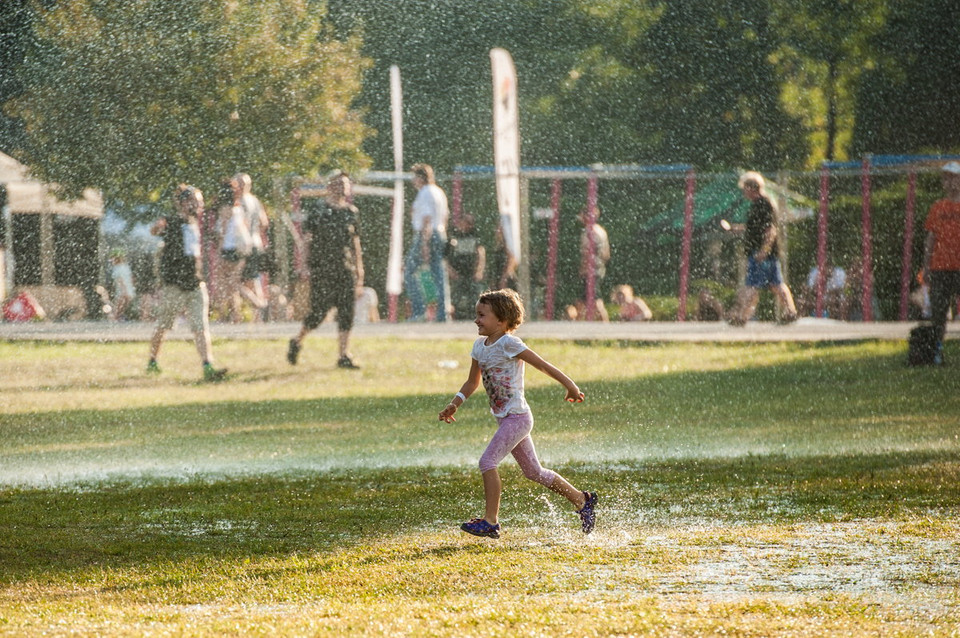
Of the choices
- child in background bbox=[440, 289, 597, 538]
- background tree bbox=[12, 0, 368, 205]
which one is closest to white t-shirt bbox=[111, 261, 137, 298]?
background tree bbox=[12, 0, 368, 205]

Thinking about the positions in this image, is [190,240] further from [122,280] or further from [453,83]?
[453,83]

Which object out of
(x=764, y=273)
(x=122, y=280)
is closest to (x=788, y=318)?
(x=764, y=273)

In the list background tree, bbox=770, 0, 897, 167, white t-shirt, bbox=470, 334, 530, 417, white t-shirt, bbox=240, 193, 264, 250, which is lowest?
white t-shirt, bbox=470, 334, 530, 417

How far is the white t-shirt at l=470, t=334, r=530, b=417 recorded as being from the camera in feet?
18.1

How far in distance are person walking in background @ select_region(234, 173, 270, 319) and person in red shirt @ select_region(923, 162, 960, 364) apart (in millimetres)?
4671

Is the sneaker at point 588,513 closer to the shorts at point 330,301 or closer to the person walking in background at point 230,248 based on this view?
the shorts at point 330,301

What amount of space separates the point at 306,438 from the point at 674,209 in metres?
3.15

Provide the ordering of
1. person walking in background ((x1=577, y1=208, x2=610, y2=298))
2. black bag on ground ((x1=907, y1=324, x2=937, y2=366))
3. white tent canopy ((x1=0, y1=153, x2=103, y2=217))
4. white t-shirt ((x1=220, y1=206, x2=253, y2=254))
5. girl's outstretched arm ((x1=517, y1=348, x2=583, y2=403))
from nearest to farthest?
girl's outstretched arm ((x1=517, y1=348, x2=583, y2=403)) < white tent canopy ((x1=0, y1=153, x2=103, y2=217)) < white t-shirt ((x1=220, y1=206, x2=253, y2=254)) < black bag on ground ((x1=907, y1=324, x2=937, y2=366)) < person walking in background ((x1=577, y1=208, x2=610, y2=298))

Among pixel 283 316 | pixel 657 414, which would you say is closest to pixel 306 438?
pixel 283 316

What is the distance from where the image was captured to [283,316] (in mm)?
10375

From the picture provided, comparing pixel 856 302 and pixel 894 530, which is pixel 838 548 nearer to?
pixel 894 530

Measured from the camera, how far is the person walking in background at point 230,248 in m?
10.1

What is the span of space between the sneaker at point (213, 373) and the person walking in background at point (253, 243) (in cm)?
52

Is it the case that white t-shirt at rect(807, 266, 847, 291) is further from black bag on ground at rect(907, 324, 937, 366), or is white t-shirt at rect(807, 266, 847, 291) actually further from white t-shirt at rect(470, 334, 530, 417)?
white t-shirt at rect(470, 334, 530, 417)
